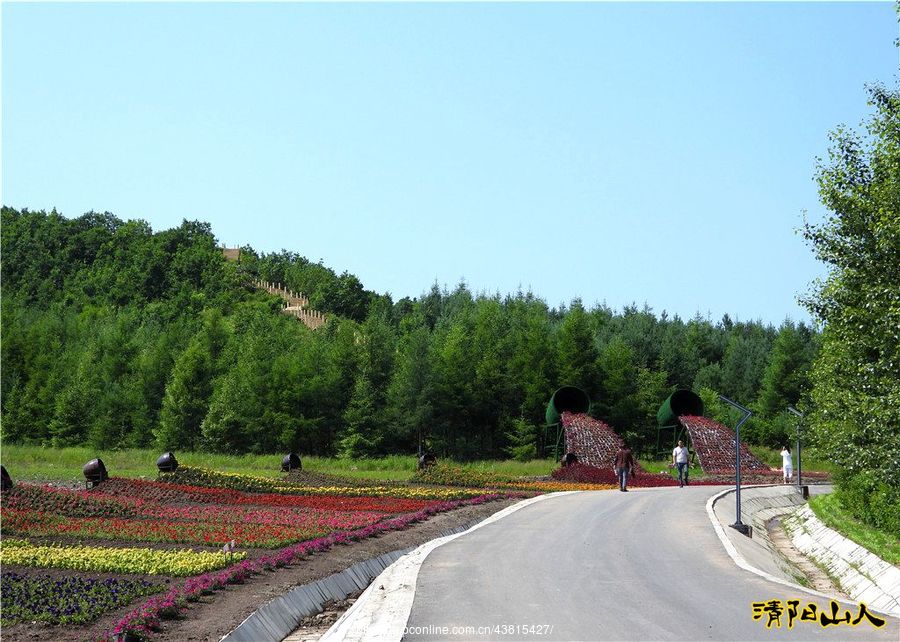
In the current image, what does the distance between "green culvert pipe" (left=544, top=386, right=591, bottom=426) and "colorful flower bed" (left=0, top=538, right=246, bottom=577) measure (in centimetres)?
3139

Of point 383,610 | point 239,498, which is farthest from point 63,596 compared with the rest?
point 239,498

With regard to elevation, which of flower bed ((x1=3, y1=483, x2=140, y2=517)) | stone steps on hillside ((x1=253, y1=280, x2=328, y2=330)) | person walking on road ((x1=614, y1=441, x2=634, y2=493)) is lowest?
flower bed ((x1=3, y1=483, x2=140, y2=517))

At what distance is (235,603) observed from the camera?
12.6m

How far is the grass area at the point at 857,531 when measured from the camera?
16766 mm

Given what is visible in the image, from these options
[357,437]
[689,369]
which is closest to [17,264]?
[357,437]

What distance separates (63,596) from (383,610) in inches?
193

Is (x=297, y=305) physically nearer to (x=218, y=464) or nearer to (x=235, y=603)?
(x=218, y=464)

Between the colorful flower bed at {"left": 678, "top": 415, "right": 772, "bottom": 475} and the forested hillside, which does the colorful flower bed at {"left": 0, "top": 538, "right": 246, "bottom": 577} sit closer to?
the colorful flower bed at {"left": 678, "top": 415, "right": 772, "bottom": 475}

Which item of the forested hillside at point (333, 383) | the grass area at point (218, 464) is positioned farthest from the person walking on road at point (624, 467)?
the forested hillside at point (333, 383)

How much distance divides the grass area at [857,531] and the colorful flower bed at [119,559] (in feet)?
39.4

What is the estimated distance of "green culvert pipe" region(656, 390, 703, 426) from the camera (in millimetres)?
47281

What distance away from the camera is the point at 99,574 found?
49.3 ft

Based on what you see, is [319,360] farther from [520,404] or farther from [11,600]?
[11,600]

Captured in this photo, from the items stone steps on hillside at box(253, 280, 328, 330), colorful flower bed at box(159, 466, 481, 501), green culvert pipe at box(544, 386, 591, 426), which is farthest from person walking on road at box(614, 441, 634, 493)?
stone steps on hillside at box(253, 280, 328, 330)
